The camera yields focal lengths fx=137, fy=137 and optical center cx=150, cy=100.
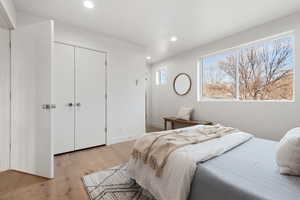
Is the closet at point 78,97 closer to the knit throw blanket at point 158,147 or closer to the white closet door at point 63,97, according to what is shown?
the white closet door at point 63,97

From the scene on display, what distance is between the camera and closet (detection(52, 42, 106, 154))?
2.65 meters

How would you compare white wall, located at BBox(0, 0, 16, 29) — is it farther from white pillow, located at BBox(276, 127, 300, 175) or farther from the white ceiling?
white pillow, located at BBox(276, 127, 300, 175)

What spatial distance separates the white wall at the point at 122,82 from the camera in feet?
10.0

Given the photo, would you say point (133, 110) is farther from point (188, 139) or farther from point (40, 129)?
point (188, 139)

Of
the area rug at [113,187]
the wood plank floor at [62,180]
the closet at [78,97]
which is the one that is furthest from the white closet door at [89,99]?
the area rug at [113,187]

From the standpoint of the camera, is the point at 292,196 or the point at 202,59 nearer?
the point at 292,196

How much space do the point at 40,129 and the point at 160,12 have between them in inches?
102

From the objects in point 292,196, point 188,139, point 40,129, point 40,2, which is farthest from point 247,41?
point 40,129

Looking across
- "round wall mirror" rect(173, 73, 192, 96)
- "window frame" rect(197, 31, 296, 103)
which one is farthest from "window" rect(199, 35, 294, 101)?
"round wall mirror" rect(173, 73, 192, 96)

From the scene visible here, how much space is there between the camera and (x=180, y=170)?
1.12 meters

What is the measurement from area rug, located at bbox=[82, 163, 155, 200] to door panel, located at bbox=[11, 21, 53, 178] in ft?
2.09

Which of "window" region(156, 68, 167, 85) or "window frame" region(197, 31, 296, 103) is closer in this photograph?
"window frame" region(197, 31, 296, 103)

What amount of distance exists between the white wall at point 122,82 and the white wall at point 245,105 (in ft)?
4.10

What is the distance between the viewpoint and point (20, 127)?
2006mm
